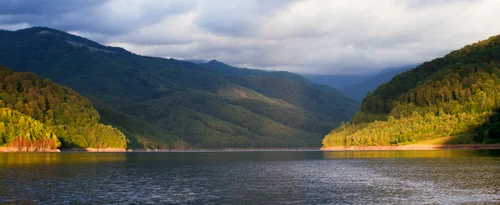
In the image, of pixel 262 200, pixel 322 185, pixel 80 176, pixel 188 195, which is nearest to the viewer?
pixel 262 200

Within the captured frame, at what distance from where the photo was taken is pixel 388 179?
11719cm

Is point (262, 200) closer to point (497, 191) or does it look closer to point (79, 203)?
point (79, 203)

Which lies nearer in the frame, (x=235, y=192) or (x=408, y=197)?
(x=408, y=197)

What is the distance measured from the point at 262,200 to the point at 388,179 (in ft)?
137

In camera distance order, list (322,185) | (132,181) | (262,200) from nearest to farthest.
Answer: (262,200) < (322,185) < (132,181)

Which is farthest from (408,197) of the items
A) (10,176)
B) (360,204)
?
(10,176)

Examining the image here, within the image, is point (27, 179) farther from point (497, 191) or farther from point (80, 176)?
point (497, 191)

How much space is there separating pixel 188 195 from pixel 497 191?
49539mm

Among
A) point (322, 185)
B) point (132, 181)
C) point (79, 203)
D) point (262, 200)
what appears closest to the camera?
point (79, 203)

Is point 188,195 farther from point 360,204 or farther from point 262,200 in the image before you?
point 360,204

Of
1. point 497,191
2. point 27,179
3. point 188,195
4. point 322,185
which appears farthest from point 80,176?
point 497,191

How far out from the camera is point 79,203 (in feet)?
262

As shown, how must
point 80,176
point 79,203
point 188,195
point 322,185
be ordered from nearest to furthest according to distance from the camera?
point 79,203, point 188,195, point 322,185, point 80,176

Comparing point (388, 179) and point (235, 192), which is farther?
point (388, 179)
